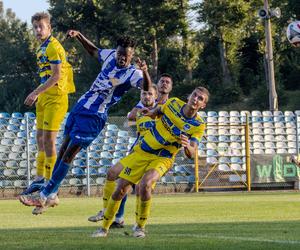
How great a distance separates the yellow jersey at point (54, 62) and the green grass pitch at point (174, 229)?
212 centimetres

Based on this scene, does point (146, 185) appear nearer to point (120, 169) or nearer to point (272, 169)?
point (120, 169)

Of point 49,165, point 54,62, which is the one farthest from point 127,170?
point 54,62

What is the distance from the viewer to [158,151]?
12.3m

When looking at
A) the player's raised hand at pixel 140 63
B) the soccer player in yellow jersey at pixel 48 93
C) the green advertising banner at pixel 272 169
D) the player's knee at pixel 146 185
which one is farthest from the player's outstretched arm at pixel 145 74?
the green advertising banner at pixel 272 169

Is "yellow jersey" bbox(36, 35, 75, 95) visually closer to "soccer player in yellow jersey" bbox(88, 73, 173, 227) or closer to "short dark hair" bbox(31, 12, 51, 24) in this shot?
"short dark hair" bbox(31, 12, 51, 24)

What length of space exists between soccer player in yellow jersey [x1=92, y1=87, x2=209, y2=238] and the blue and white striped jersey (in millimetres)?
997

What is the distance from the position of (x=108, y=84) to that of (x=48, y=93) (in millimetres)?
1028

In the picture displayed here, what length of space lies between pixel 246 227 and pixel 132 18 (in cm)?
4962

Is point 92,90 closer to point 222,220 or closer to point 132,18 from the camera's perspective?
point 222,220

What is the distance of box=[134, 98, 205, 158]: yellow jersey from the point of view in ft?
40.1

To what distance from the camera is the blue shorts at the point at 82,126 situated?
13102 millimetres

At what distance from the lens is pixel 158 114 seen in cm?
1244

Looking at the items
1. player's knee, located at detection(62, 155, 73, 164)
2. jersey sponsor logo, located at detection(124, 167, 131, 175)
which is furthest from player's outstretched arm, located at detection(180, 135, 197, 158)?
player's knee, located at detection(62, 155, 73, 164)

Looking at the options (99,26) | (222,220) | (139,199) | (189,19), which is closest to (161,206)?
(222,220)
